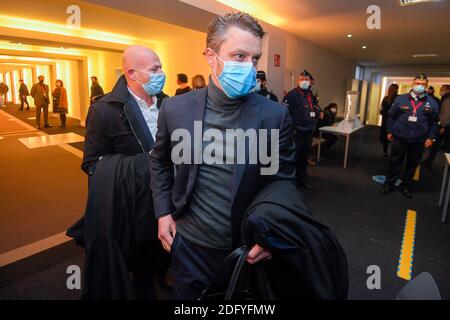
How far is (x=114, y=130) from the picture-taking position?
1411 mm

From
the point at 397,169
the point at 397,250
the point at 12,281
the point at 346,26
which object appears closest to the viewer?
the point at 12,281

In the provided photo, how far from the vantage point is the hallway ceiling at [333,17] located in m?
3.92

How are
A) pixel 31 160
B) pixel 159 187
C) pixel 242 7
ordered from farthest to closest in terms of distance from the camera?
pixel 31 160 < pixel 242 7 < pixel 159 187

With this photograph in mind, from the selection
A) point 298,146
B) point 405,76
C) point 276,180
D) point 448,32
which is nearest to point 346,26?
point 448,32

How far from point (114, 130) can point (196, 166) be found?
657 mm

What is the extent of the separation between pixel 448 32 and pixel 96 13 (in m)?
7.29

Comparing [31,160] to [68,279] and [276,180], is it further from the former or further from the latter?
[276,180]

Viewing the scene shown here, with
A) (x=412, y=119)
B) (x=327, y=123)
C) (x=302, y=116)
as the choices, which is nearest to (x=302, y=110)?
(x=302, y=116)

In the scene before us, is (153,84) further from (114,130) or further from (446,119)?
(446,119)

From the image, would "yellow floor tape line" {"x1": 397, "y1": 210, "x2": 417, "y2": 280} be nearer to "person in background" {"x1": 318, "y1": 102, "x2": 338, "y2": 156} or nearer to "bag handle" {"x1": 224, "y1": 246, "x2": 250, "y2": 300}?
"bag handle" {"x1": 224, "y1": 246, "x2": 250, "y2": 300}

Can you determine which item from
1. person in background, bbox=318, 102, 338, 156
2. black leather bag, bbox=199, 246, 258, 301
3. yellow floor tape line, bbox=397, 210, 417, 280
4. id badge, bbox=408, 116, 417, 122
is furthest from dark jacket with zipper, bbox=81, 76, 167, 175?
person in background, bbox=318, 102, 338, 156

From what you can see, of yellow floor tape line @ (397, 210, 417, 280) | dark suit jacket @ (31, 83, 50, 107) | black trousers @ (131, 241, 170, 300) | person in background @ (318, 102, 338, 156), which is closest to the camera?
black trousers @ (131, 241, 170, 300)

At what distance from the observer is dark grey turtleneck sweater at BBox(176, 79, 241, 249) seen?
0.97 m

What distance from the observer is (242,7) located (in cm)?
479
